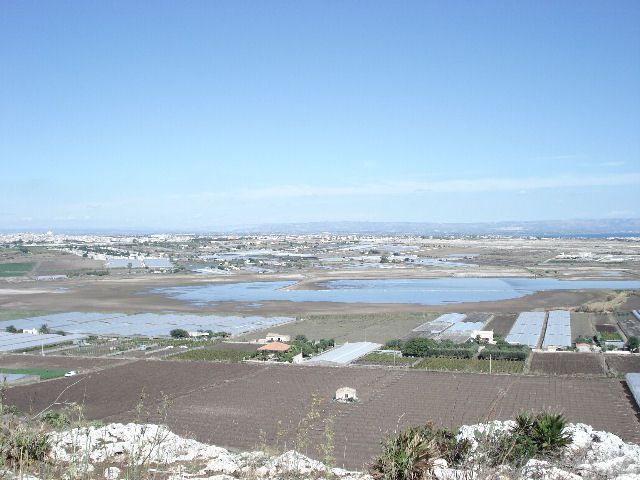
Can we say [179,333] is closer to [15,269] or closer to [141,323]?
[141,323]

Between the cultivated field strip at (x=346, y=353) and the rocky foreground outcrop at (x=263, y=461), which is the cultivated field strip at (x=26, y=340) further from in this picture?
the rocky foreground outcrop at (x=263, y=461)

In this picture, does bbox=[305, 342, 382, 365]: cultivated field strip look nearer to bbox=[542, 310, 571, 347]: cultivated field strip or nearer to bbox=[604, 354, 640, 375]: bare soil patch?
bbox=[542, 310, 571, 347]: cultivated field strip

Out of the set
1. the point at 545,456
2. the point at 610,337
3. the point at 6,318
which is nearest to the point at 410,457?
the point at 545,456

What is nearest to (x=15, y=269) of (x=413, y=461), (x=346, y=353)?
(x=346, y=353)

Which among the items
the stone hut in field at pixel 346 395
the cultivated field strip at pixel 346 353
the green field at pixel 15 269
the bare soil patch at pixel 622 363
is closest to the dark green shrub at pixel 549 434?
the stone hut in field at pixel 346 395

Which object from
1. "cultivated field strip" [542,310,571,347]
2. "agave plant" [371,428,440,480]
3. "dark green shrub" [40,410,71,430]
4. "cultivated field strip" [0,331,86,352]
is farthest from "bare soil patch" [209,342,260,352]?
"agave plant" [371,428,440,480]

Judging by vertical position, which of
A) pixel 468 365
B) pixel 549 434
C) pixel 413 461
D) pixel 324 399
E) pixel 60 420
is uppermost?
pixel 60 420
